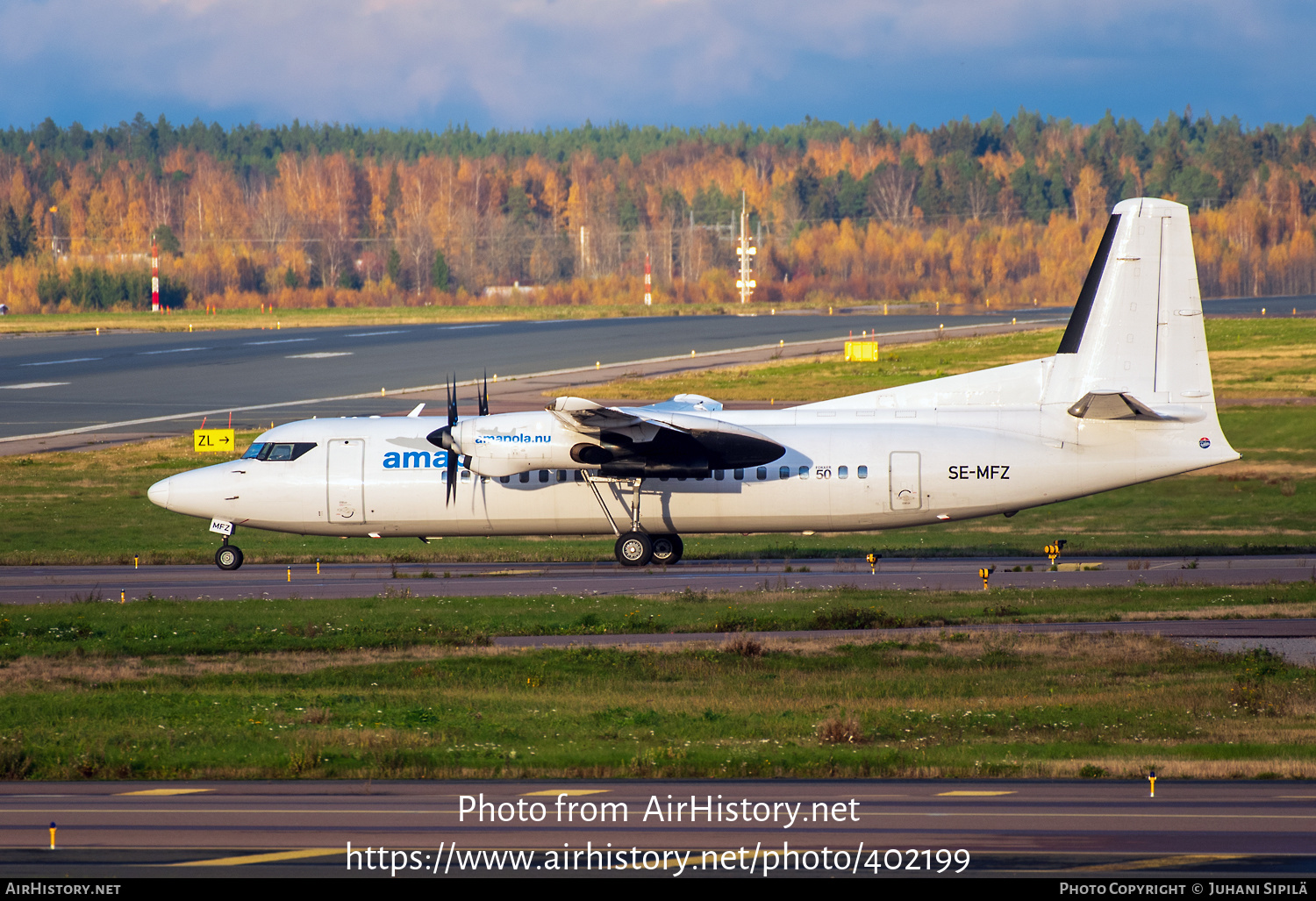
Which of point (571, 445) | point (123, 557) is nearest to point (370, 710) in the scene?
point (571, 445)

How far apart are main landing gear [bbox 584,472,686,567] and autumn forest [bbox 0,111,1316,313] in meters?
107

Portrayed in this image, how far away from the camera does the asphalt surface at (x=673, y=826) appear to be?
33.6 feet

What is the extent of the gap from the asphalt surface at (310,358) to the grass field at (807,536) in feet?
31.2

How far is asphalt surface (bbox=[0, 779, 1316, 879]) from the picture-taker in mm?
10227

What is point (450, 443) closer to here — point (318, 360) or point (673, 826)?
point (673, 826)

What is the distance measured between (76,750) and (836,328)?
8331 centimetres

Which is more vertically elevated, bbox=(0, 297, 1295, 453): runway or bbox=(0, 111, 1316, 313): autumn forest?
bbox=(0, 111, 1316, 313): autumn forest

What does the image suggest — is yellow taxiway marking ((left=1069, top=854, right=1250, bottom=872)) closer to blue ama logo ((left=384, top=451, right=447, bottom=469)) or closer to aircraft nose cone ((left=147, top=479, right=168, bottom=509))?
blue ama logo ((left=384, top=451, right=447, bottom=469))

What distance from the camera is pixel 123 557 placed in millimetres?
32219

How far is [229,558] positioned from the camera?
30250mm

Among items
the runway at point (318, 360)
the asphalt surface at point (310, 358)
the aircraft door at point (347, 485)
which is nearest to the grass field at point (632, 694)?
the aircraft door at point (347, 485)

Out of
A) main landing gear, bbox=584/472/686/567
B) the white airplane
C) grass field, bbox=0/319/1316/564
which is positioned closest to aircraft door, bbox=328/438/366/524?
the white airplane
